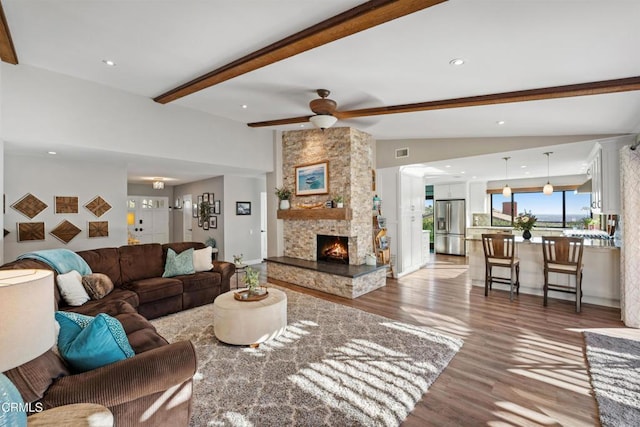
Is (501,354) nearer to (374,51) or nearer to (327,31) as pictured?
(374,51)

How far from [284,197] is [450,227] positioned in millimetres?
5667

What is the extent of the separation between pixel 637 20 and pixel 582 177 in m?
7.90

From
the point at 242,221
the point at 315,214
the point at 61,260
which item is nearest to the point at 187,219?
the point at 242,221

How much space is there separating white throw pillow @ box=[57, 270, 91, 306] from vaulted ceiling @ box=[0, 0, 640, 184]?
2352 millimetres

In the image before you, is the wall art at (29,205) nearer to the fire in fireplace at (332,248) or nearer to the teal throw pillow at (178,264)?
the teal throw pillow at (178,264)

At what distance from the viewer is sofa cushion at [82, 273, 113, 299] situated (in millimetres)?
3350

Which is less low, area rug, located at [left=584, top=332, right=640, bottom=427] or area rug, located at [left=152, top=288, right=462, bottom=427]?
area rug, located at [left=152, top=288, right=462, bottom=427]

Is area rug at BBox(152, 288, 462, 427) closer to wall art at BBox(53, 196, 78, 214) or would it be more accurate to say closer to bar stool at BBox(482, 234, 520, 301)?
bar stool at BBox(482, 234, 520, 301)

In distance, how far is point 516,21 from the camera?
6.34 ft

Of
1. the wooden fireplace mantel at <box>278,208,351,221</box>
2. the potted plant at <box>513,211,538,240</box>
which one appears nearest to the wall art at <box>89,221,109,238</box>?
the wooden fireplace mantel at <box>278,208,351,221</box>

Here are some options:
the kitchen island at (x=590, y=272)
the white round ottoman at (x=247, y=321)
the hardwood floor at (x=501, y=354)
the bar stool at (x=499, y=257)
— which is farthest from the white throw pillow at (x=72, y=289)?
the kitchen island at (x=590, y=272)

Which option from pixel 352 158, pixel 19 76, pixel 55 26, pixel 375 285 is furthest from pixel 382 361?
pixel 19 76

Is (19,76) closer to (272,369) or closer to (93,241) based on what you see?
(93,241)

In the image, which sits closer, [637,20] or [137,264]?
[637,20]
